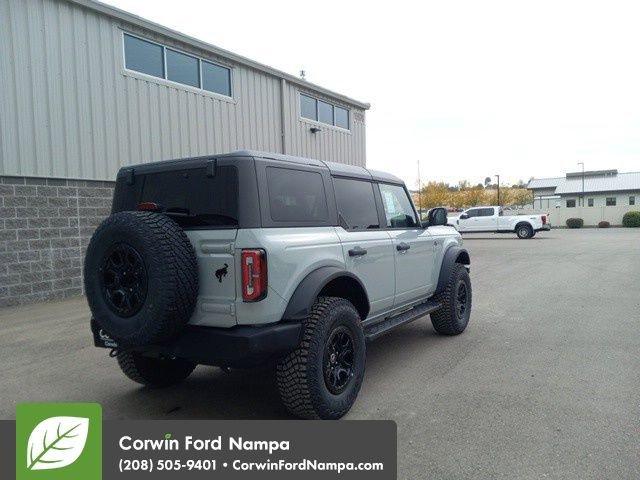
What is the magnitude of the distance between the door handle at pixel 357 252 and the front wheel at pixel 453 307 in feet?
6.70

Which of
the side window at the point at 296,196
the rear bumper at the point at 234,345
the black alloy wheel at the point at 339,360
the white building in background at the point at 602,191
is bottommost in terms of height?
the black alloy wheel at the point at 339,360

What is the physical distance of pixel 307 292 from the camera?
338 cm

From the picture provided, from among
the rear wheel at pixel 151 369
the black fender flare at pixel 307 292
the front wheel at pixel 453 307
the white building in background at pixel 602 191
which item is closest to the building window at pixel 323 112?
the front wheel at pixel 453 307

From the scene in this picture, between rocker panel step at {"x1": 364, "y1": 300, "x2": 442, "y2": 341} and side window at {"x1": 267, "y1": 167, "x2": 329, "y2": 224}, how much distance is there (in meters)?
1.13

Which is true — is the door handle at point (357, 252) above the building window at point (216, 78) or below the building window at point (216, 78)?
below

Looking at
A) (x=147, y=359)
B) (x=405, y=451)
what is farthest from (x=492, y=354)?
(x=147, y=359)

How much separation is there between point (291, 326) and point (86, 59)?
8822mm

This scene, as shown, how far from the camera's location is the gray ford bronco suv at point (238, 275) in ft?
10.2

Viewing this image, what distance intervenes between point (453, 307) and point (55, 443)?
14.4 feet

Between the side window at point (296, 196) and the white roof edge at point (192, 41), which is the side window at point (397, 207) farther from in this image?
the white roof edge at point (192, 41)

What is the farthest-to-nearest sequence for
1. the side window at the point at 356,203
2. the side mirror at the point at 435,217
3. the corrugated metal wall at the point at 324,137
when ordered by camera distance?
1. the corrugated metal wall at the point at 324,137
2. the side mirror at the point at 435,217
3. the side window at the point at 356,203

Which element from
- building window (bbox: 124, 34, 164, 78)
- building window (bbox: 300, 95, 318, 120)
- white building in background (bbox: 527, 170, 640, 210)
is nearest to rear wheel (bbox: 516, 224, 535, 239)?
building window (bbox: 300, 95, 318, 120)

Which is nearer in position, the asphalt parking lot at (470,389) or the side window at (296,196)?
the asphalt parking lot at (470,389)

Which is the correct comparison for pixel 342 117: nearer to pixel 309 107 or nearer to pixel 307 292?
pixel 309 107
